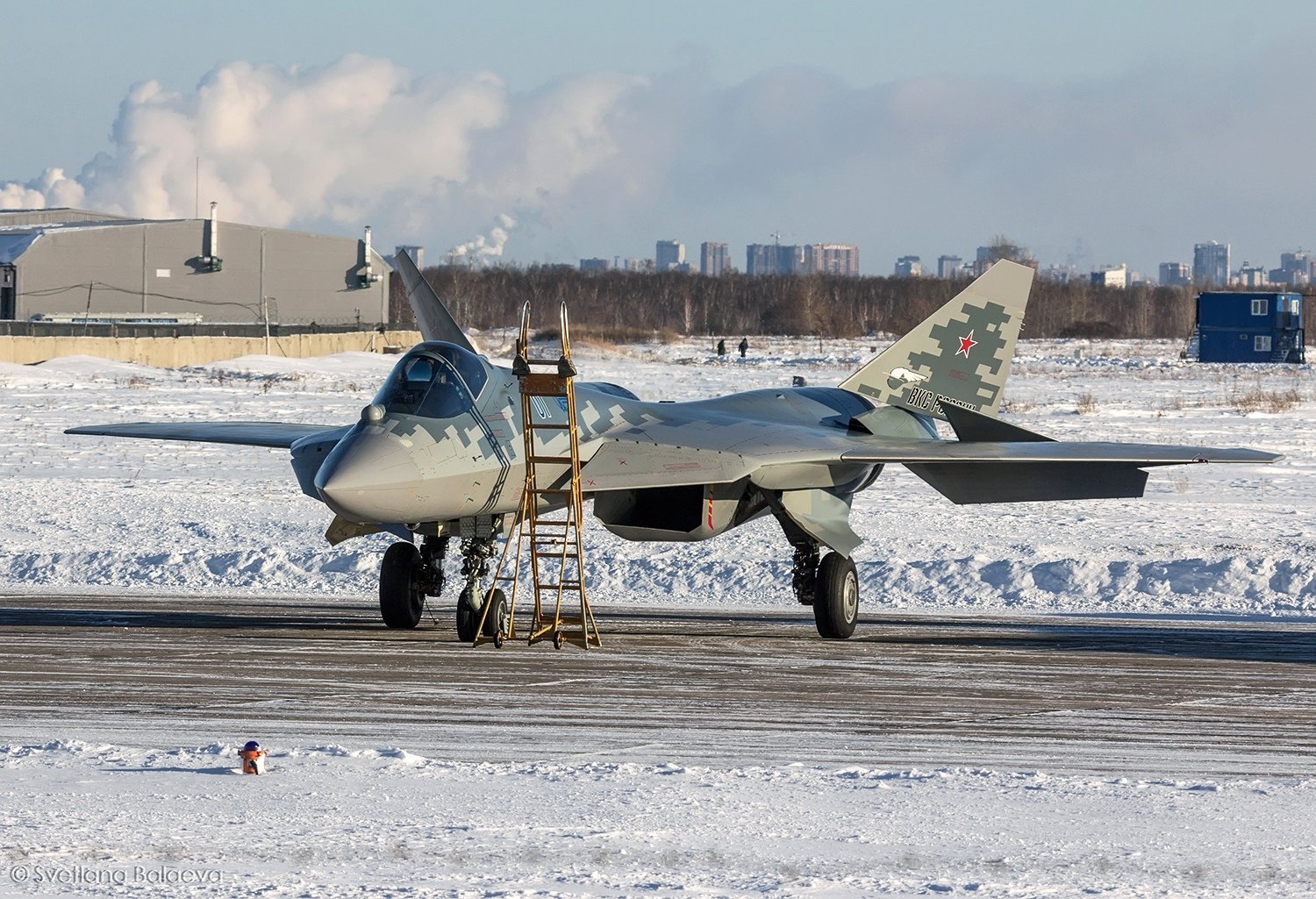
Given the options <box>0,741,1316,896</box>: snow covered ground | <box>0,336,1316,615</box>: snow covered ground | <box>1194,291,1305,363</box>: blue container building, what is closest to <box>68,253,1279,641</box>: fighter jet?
<box>0,336,1316,615</box>: snow covered ground

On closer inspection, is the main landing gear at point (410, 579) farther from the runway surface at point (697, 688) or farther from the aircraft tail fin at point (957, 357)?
the aircraft tail fin at point (957, 357)

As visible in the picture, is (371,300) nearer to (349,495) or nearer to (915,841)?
(349,495)

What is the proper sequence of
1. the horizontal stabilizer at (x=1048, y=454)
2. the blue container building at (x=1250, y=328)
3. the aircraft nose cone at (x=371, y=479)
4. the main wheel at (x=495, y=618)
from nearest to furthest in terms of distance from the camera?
the aircraft nose cone at (x=371, y=479) < the main wheel at (x=495, y=618) < the horizontal stabilizer at (x=1048, y=454) < the blue container building at (x=1250, y=328)

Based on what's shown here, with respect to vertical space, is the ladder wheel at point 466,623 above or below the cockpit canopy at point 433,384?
below

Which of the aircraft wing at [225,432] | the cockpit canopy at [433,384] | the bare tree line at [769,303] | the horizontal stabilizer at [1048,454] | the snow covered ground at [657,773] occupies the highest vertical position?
the bare tree line at [769,303]

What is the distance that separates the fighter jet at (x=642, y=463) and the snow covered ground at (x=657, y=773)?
2.25 m

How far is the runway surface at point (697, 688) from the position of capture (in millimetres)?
10266

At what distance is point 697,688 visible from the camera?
497 inches

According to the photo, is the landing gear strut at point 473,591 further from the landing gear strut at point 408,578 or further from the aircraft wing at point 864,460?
the aircraft wing at point 864,460

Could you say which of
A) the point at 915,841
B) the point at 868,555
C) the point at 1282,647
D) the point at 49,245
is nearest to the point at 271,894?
the point at 915,841

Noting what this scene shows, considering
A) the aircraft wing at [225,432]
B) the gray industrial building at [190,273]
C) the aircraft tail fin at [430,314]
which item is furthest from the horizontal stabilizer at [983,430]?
the gray industrial building at [190,273]

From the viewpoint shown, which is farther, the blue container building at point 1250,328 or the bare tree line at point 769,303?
the bare tree line at point 769,303

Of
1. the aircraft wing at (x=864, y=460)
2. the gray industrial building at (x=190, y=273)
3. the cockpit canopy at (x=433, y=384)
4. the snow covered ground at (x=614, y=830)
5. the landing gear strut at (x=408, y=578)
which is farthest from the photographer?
the gray industrial building at (x=190, y=273)

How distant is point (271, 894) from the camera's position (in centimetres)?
671
